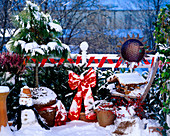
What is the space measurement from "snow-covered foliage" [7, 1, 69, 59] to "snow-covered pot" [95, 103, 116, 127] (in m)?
1.16

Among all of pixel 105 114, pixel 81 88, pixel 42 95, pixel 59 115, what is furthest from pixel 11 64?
pixel 105 114

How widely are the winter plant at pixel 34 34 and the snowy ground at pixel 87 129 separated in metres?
1.17

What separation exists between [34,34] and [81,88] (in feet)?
4.17

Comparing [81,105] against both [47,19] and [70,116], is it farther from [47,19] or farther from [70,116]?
[47,19]

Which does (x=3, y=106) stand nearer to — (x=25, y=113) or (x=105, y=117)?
(x=25, y=113)

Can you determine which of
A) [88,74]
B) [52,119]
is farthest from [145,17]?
[52,119]

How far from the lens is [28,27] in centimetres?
364

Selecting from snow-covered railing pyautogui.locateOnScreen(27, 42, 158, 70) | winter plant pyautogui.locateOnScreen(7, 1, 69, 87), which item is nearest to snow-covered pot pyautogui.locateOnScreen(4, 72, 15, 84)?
winter plant pyautogui.locateOnScreen(7, 1, 69, 87)

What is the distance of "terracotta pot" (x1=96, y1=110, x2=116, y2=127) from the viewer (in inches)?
140

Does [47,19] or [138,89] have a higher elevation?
[47,19]

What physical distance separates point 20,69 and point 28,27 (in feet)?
2.44

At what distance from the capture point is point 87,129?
361 centimetres

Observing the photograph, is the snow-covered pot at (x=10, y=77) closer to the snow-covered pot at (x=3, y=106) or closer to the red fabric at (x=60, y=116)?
the red fabric at (x=60, y=116)

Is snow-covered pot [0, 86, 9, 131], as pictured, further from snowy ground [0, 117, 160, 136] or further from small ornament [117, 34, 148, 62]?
small ornament [117, 34, 148, 62]
